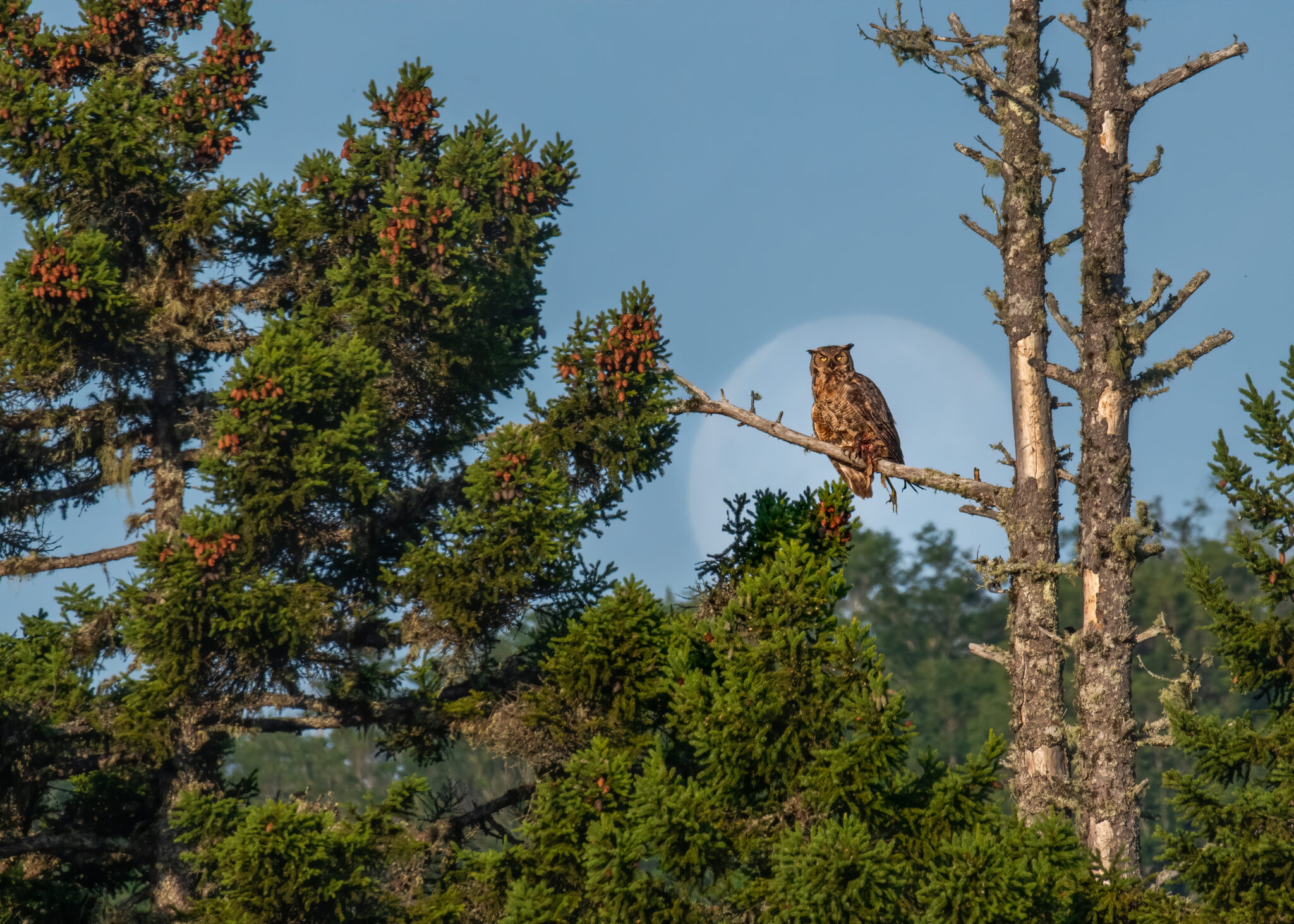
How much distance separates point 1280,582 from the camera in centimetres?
962

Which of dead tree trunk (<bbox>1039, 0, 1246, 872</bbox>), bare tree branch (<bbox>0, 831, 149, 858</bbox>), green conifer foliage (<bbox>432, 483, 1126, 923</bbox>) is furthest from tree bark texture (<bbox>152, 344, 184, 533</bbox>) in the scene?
dead tree trunk (<bbox>1039, 0, 1246, 872</bbox>)

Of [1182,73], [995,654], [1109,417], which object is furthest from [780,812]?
[1182,73]

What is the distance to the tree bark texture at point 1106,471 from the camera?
10.0 metres

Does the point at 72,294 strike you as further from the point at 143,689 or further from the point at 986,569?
the point at 986,569

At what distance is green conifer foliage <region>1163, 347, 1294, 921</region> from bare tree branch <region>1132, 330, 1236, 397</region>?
0.86 meters

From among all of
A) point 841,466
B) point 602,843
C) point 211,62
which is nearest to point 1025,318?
point 841,466

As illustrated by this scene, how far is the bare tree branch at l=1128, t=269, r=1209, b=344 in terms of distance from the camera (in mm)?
10539

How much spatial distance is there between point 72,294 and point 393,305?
3159 mm

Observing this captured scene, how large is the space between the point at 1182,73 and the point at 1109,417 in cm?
304

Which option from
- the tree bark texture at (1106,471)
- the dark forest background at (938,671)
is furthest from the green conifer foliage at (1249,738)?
the dark forest background at (938,671)

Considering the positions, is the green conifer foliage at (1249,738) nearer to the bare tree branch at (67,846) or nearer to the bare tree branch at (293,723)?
the bare tree branch at (293,723)

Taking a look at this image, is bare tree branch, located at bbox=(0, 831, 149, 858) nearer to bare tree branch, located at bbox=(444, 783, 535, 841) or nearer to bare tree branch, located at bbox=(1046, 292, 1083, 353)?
bare tree branch, located at bbox=(444, 783, 535, 841)

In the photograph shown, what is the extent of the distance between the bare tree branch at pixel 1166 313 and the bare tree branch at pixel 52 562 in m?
10.6

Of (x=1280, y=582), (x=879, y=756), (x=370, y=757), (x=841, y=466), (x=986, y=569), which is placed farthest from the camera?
(x=370, y=757)
